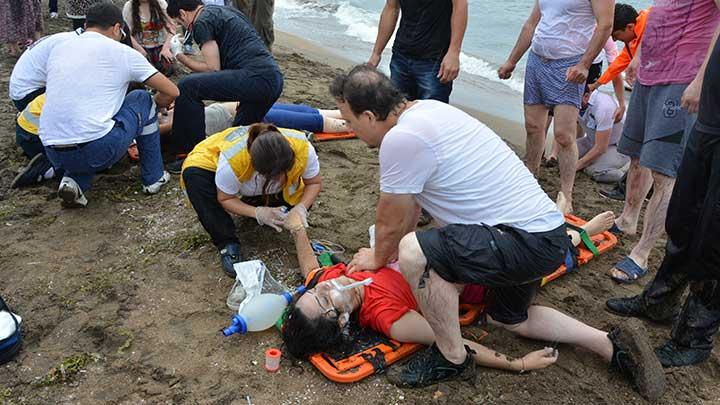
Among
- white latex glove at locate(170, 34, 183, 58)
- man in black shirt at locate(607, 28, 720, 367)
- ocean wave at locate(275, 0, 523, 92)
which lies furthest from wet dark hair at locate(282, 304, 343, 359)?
ocean wave at locate(275, 0, 523, 92)

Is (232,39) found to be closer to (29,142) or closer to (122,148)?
(122,148)

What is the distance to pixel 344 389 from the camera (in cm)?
268

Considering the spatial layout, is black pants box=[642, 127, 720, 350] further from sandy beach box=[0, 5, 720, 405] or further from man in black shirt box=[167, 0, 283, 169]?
man in black shirt box=[167, 0, 283, 169]

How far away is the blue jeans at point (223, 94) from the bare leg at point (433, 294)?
246 centimetres

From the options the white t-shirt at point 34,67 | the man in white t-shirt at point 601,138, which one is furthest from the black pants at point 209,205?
the man in white t-shirt at point 601,138

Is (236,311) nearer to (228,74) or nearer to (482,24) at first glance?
(228,74)

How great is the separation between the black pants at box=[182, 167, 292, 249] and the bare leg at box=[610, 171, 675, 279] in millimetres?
2282

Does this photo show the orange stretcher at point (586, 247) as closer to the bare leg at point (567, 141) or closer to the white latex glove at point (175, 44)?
the bare leg at point (567, 141)

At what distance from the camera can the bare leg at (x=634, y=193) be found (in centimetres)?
382

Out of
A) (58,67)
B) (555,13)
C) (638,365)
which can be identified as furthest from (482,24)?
(638,365)

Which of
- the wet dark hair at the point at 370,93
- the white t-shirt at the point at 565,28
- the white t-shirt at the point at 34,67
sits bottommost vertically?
the white t-shirt at the point at 34,67

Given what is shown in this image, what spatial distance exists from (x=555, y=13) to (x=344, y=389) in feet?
8.97

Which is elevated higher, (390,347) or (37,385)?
(390,347)

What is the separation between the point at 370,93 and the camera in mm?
2596
